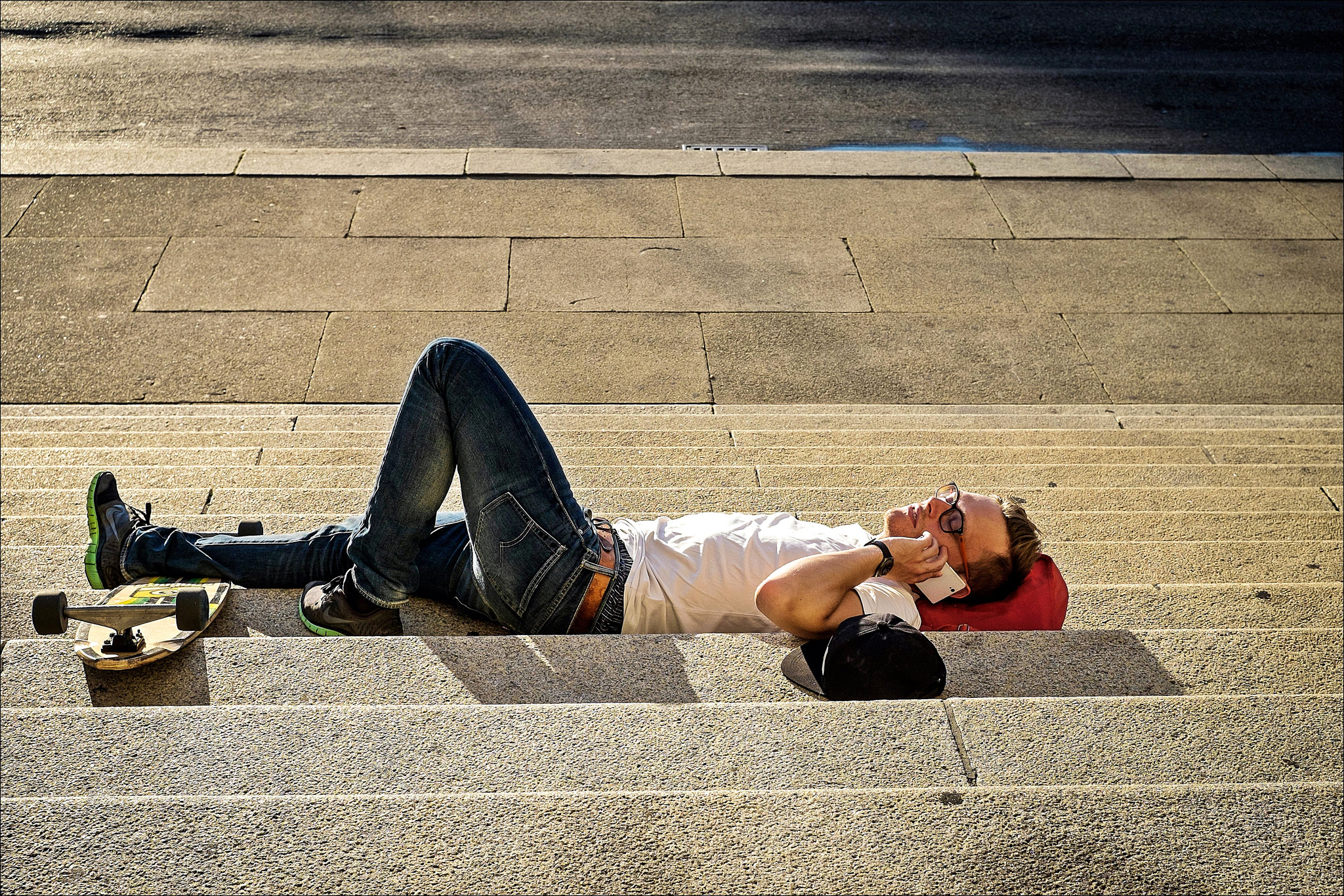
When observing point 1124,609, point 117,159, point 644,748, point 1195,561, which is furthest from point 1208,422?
point 117,159

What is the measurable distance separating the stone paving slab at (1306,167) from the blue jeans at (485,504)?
7839mm

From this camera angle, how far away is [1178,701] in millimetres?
2664

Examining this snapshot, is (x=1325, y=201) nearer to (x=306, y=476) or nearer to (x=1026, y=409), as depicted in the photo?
(x=1026, y=409)

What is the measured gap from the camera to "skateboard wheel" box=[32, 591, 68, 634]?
2941 mm

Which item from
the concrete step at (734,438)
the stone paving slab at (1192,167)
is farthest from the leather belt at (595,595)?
the stone paving slab at (1192,167)

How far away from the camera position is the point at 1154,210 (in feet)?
27.4

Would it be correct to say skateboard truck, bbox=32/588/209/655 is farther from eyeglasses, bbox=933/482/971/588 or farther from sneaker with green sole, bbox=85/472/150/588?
eyeglasses, bbox=933/482/971/588

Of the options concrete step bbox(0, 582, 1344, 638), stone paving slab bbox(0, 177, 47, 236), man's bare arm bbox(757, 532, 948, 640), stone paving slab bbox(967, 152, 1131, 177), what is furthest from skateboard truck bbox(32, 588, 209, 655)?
stone paving slab bbox(967, 152, 1131, 177)

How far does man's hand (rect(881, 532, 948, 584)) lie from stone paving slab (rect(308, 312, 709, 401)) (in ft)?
9.30

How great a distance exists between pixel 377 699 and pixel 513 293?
4.46 meters

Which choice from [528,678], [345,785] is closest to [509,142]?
[528,678]

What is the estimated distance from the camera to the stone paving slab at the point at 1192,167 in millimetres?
8883

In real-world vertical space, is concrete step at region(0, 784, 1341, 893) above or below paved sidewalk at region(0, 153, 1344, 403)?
above

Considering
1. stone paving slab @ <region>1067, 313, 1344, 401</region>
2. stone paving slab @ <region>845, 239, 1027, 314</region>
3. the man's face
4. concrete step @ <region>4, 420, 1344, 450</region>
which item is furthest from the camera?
stone paving slab @ <region>845, 239, 1027, 314</region>
